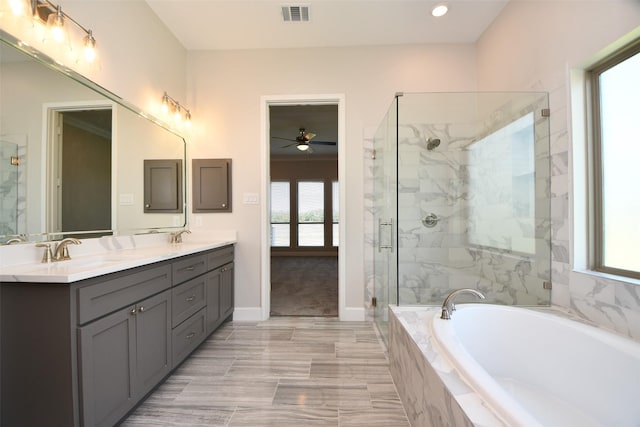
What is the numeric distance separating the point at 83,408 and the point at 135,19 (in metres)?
2.58

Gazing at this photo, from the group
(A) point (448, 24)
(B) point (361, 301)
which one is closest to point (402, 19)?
(A) point (448, 24)

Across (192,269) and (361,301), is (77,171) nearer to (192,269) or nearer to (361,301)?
(192,269)

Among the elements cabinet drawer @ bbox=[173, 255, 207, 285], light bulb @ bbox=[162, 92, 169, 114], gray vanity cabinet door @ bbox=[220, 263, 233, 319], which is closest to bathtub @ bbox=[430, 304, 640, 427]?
cabinet drawer @ bbox=[173, 255, 207, 285]

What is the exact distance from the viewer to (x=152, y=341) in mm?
1521

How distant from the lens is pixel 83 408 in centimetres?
108

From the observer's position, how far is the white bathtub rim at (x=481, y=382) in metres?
0.75

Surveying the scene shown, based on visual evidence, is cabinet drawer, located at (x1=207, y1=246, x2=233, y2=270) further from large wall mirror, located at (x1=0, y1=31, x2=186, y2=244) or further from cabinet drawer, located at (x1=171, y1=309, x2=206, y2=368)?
large wall mirror, located at (x1=0, y1=31, x2=186, y2=244)

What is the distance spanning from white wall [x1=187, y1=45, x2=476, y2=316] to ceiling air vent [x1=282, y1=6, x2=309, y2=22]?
406 millimetres

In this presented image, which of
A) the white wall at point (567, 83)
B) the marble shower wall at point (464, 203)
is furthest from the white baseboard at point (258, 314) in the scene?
the white wall at point (567, 83)

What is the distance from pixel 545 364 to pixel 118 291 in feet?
7.13

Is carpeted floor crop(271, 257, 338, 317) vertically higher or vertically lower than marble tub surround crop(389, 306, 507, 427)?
lower

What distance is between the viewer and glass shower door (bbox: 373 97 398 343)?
7.25ft

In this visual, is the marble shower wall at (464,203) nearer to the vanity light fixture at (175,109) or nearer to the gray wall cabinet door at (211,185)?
the gray wall cabinet door at (211,185)

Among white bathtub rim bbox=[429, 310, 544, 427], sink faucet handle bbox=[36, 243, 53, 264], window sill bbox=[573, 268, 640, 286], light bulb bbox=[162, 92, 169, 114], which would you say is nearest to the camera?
white bathtub rim bbox=[429, 310, 544, 427]
